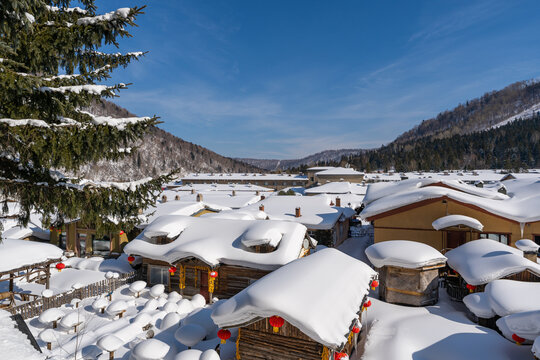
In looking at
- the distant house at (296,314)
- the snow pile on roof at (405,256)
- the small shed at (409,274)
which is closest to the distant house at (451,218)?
the snow pile on roof at (405,256)

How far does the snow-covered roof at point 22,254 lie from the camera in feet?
52.1

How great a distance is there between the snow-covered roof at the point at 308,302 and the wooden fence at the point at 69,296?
480 inches

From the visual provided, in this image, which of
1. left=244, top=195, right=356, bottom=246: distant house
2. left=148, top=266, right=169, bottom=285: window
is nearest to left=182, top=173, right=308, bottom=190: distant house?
left=244, top=195, right=356, bottom=246: distant house

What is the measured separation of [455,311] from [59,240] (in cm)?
3262

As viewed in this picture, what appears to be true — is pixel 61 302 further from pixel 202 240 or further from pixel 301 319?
pixel 301 319

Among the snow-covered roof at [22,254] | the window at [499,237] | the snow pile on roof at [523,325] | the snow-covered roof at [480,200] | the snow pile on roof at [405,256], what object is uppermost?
the snow-covered roof at [480,200]

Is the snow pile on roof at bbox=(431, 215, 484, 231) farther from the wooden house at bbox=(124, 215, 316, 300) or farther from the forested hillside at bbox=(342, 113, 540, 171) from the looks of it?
the forested hillside at bbox=(342, 113, 540, 171)

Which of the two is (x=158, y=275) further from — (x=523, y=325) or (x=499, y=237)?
(x=499, y=237)

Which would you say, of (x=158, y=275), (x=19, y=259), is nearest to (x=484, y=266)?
(x=158, y=275)

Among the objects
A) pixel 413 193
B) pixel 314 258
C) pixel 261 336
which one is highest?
pixel 413 193

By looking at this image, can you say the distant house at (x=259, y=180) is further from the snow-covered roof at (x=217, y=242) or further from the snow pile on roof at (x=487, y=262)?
the snow pile on roof at (x=487, y=262)

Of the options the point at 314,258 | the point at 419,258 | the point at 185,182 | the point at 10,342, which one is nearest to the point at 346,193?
the point at 419,258

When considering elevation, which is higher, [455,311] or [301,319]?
[301,319]

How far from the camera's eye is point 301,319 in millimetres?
8852
